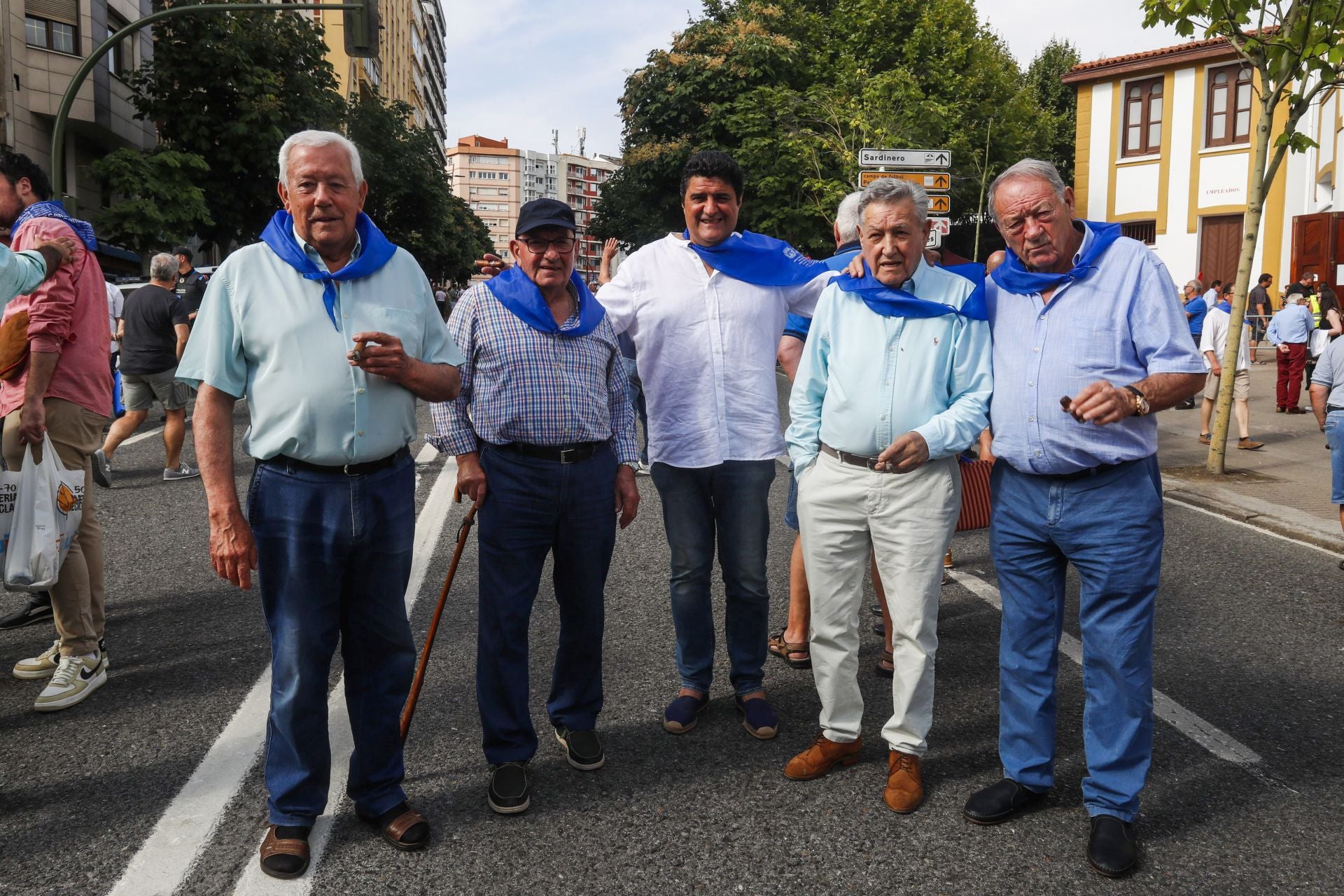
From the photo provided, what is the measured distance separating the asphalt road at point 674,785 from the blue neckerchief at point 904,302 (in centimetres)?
154

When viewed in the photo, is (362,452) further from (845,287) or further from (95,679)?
(95,679)

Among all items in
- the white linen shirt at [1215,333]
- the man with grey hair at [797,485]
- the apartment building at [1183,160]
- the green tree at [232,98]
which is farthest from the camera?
the apartment building at [1183,160]

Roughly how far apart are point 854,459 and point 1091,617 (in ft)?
2.89

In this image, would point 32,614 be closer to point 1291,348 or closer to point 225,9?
point 225,9

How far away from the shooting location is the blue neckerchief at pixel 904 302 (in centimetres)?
358

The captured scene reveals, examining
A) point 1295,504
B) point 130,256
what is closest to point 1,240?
point 1295,504

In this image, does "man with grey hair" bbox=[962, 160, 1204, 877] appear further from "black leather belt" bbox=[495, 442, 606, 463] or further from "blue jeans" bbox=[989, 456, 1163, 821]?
"black leather belt" bbox=[495, 442, 606, 463]

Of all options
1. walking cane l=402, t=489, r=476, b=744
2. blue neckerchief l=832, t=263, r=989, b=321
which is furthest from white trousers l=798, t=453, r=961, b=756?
walking cane l=402, t=489, r=476, b=744

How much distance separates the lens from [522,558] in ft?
12.2

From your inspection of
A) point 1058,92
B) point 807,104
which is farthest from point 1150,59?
point 1058,92

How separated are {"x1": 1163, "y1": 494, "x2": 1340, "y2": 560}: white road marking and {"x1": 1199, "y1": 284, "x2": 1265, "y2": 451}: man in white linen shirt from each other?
263 cm

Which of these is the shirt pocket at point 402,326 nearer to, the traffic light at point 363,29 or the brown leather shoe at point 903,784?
the brown leather shoe at point 903,784

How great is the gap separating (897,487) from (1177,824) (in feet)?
4.32

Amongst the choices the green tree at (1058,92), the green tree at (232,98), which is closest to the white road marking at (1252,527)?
the green tree at (232,98)
